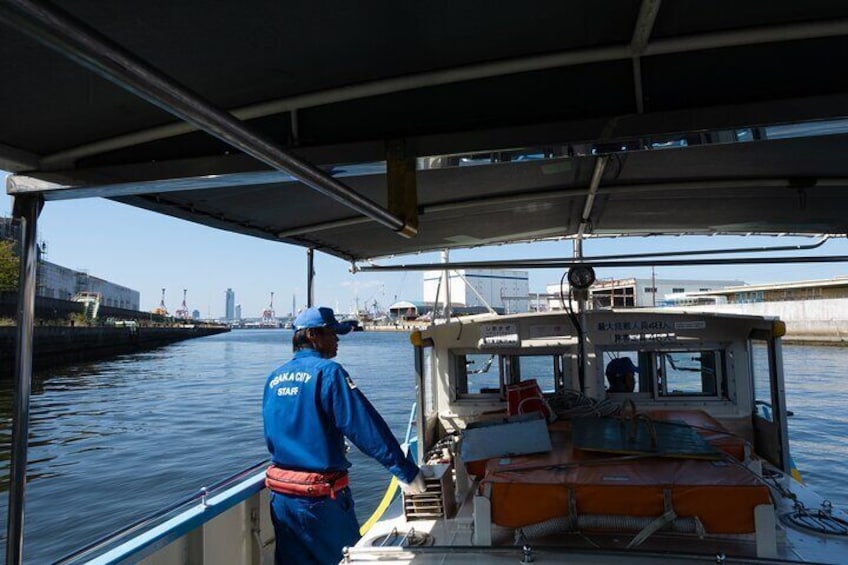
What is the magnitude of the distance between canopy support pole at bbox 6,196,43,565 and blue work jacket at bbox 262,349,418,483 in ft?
4.53

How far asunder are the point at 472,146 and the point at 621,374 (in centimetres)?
466

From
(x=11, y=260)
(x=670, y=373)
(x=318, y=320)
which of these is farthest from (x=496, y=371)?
(x=11, y=260)

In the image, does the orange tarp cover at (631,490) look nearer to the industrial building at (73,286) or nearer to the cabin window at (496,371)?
the cabin window at (496,371)

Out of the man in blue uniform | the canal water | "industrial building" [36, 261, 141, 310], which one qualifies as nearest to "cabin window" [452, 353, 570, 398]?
the man in blue uniform

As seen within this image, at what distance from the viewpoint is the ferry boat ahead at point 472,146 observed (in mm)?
2143

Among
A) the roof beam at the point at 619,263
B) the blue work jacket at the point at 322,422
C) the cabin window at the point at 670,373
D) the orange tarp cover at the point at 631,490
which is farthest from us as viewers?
the cabin window at the point at 670,373

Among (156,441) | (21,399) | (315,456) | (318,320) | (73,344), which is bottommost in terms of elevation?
(156,441)

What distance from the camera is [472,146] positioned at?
281cm

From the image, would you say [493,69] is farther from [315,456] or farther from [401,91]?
[315,456]

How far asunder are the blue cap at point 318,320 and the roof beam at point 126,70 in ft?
6.85

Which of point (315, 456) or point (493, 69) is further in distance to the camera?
point (315, 456)

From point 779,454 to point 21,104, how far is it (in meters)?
6.65

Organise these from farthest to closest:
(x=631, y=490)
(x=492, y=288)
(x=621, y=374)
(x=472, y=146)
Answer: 1. (x=492, y=288)
2. (x=621, y=374)
3. (x=631, y=490)
4. (x=472, y=146)

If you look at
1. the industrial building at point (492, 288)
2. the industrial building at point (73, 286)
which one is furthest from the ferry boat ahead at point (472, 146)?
the industrial building at point (73, 286)
